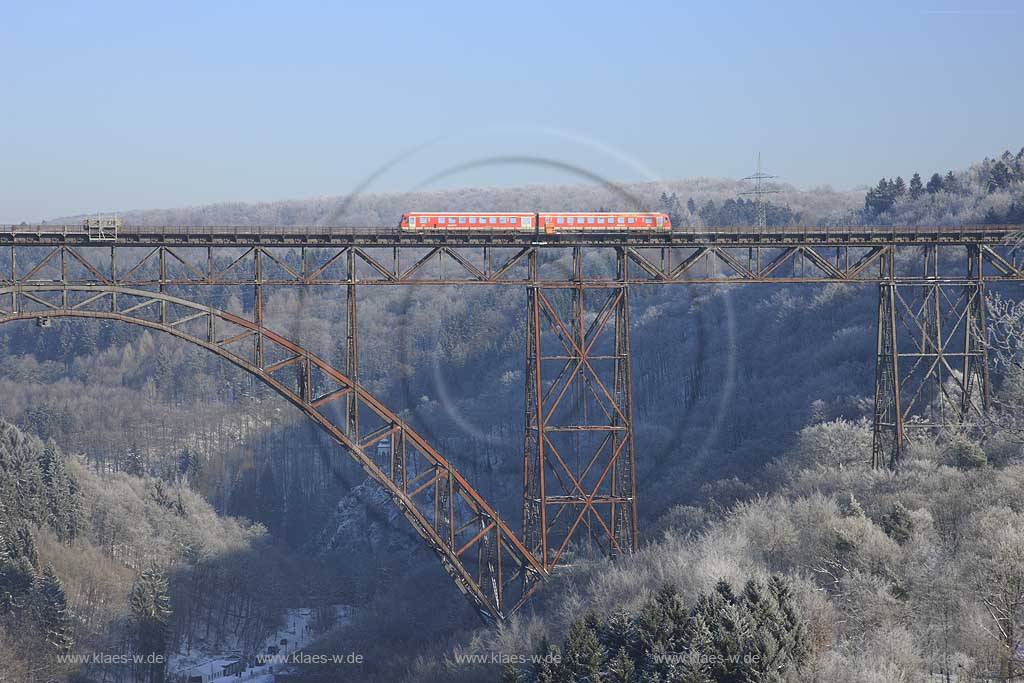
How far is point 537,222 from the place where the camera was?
136 ft

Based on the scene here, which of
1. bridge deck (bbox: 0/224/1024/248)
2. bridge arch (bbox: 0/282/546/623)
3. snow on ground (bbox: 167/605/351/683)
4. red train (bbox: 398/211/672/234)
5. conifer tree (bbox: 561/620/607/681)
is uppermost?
red train (bbox: 398/211/672/234)

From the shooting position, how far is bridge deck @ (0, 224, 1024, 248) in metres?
39.4

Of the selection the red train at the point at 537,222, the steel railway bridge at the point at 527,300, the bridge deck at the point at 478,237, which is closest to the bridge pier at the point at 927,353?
the steel railway bridge at the point at 527,300

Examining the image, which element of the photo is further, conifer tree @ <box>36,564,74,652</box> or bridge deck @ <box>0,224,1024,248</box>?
conifer tree @ <box>36,564,74,652</box>

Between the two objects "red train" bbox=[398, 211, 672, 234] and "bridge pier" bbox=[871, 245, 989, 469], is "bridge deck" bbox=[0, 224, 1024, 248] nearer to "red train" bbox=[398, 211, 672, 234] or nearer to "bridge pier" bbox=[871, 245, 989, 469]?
"red train" bbox=[398, 211, 672, 234]

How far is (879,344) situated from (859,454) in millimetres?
9415

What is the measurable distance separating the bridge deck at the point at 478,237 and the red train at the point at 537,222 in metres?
0.36

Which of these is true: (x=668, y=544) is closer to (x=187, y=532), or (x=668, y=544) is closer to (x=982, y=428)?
(x=982, y=428)

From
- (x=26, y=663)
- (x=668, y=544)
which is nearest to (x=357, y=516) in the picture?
(x=26, y=663)

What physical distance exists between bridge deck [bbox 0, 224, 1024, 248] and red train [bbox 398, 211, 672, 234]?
1.18 ft

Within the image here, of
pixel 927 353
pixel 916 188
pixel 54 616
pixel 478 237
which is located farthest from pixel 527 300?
pixel 916 188

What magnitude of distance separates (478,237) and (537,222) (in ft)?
7.23

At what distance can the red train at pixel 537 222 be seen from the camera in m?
41.5

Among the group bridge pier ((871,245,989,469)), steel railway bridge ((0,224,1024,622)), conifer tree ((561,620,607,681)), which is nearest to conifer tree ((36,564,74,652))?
steel railway bridge ((0,224,1024,622))
